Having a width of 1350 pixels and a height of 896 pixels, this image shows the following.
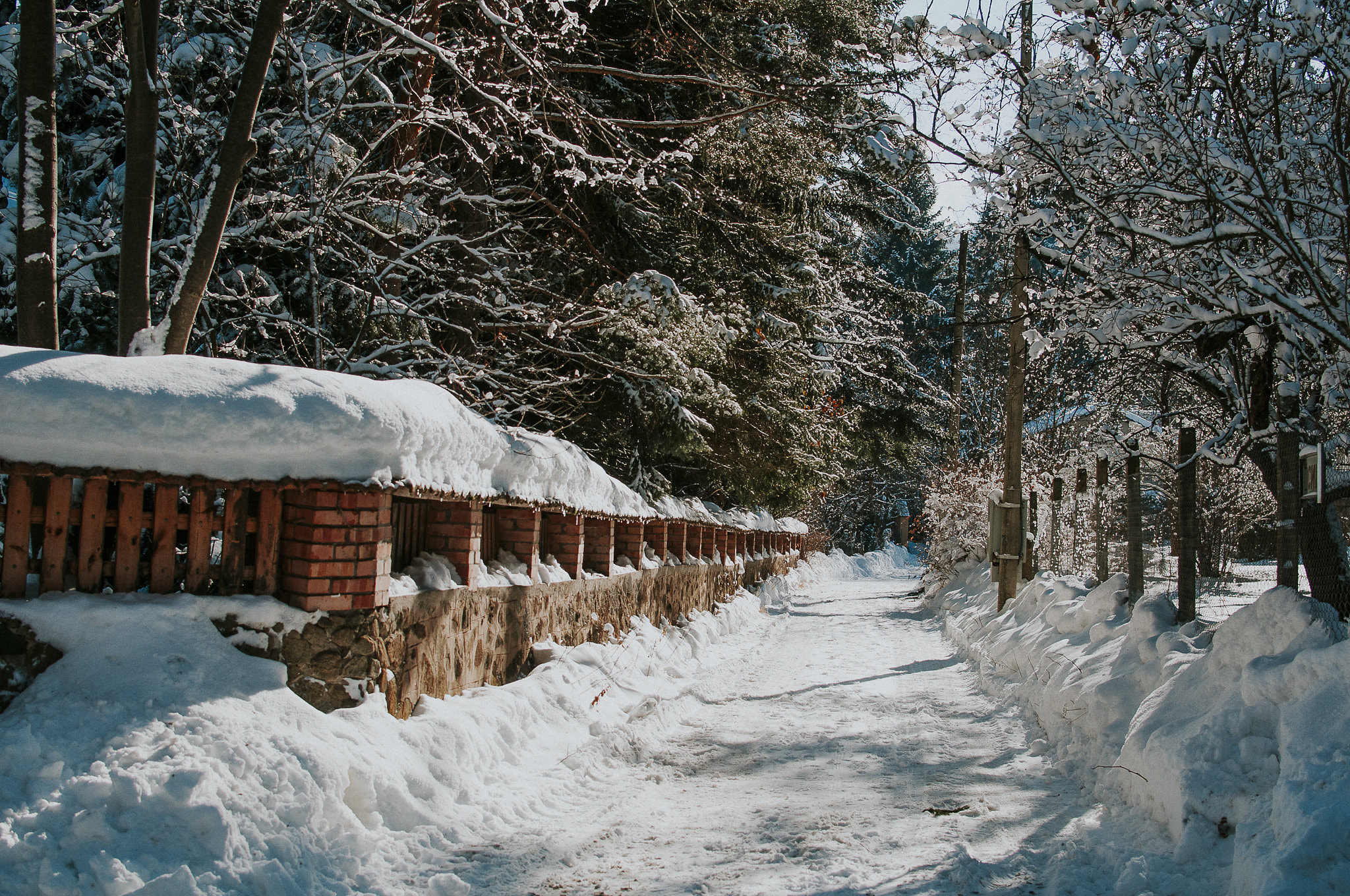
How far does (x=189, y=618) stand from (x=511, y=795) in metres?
1.84

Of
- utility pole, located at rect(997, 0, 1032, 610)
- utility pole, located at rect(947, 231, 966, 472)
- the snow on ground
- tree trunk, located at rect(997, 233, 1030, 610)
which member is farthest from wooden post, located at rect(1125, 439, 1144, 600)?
utility pole, located at rect(947, 231, 966, 472)

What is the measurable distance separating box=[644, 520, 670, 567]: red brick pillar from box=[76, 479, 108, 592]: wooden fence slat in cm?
742

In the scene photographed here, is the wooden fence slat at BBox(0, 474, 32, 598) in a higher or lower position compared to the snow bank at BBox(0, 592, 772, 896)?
higher

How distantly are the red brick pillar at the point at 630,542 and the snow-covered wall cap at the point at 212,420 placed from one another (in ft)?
17.1

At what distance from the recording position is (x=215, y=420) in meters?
3.57

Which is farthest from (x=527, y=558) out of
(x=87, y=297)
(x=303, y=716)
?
(x=87, y=297)

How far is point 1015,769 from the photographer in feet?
17.3

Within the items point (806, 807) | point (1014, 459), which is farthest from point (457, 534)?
point (1014, 459)

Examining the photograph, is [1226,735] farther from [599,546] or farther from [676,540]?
[676,540]

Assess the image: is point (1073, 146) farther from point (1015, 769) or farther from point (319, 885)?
point (319, 885)

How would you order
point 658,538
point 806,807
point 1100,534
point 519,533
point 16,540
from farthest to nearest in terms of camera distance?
point 658,538
point 1100,534
point 519,533
point 806,807
point 16,540

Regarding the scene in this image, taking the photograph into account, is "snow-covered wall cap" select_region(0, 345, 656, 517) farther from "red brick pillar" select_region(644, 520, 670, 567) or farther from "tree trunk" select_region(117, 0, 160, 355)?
"red brick pillar" select_region(644, 520, 670, 567)

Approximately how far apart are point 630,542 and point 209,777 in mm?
6617

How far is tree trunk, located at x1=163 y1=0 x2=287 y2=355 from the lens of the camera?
492cm
